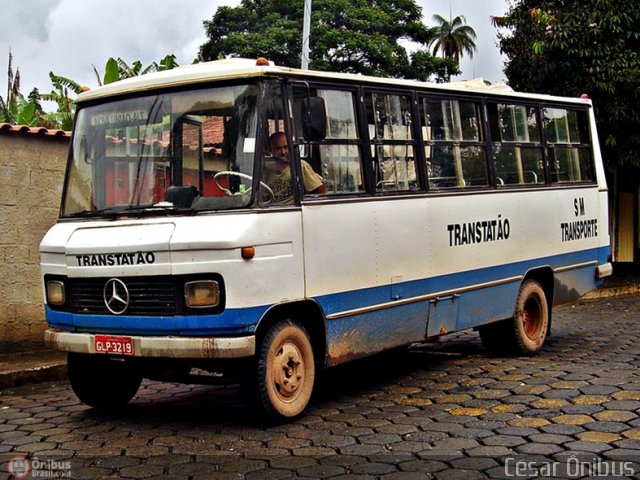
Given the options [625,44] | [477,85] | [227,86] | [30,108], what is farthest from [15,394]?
[625,44]

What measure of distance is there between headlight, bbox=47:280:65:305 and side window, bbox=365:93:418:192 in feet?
8.40

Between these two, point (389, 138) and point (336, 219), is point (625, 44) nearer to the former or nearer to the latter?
point (389, 138)

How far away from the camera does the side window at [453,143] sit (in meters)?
8.33

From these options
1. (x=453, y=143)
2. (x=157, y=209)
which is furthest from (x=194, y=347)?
(x=453, y=143)

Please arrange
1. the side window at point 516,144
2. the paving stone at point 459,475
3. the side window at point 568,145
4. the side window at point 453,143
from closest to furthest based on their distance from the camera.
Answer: the paving stone at point 459,475, the side window at point 453,143, the side window at point 516,144, the side window at point 568,145

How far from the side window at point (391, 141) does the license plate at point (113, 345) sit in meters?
2.37

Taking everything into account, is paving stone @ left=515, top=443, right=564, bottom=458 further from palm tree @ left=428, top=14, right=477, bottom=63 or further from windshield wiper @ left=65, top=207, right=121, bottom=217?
palm tree @ left=428, top=14, right=477, bottom=63

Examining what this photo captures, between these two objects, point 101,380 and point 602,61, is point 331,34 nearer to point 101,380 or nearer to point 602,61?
point 602,61

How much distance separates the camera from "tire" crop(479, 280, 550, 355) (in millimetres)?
9461

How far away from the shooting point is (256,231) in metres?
6.31

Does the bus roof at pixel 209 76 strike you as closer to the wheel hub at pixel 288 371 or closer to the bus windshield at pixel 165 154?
the bus windshield at pixel 165 154

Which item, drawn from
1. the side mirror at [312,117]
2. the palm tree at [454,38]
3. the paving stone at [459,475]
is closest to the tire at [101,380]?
the side mirror at [312,117]

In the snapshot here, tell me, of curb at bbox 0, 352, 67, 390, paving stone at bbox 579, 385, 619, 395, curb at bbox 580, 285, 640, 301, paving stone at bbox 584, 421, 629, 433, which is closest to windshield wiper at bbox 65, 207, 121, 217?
curb at bbox 0, 352, 67, 390

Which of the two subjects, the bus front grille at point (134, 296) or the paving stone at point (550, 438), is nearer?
the paving stone at point (550, 438)
